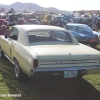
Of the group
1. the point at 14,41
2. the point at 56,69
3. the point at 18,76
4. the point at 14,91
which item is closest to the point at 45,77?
the point at 56,69

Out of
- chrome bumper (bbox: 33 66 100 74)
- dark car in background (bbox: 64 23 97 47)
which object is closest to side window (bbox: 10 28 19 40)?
chrome bumper (bbox: 33 66 100 74)

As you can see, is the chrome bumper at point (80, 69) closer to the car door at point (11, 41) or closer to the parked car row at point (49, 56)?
the parked car row at point (49, 56)

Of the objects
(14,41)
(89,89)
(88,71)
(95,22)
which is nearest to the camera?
(88,71)

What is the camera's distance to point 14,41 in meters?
6.33

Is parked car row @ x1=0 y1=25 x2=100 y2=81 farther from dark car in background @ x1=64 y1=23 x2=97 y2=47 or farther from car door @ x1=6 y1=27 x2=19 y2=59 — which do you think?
dark car in background @ x1=64 y1=23 x2=97 y2=47

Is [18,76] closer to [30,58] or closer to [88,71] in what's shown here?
[30,58]

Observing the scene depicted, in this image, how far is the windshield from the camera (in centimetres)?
589

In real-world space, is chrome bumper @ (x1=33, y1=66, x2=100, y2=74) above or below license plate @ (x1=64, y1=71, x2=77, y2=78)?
above

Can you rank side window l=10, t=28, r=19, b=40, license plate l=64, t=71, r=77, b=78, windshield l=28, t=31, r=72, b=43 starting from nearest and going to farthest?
license plate l=64, t=71, r=77, b=78 → windshield l=28, t=31, r=72, b=43 → side window l=10, t=28, r=19, b=40

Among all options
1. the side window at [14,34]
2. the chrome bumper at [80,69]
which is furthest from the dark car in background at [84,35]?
the chrome bumper at [80,69]

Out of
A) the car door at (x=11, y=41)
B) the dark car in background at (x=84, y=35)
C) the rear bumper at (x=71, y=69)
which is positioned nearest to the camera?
the rear bumper at (x=71, y=69)

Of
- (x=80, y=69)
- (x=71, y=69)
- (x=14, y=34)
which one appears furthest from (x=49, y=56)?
(x=14, y=34)

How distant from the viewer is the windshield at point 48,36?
5891 millimetres

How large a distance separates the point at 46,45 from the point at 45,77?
3.50 feet
